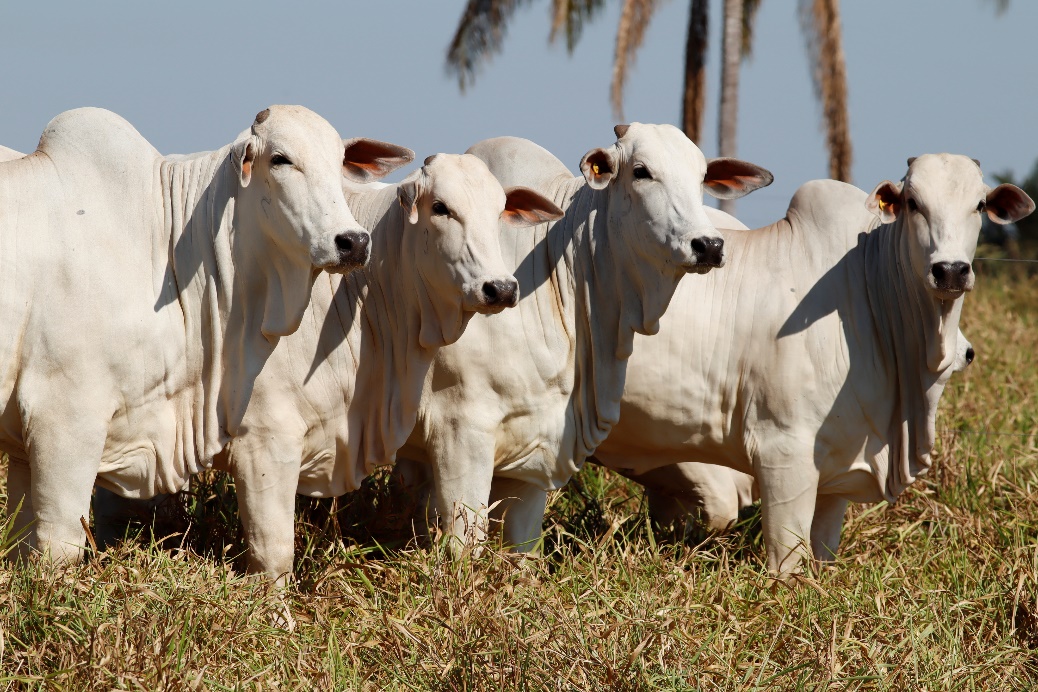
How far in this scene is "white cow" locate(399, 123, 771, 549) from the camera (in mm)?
5094

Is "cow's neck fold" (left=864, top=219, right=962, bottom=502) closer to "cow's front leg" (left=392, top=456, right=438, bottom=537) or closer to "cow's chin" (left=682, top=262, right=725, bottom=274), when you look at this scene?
"cow's chin" (left=682, top=262, right=725, bottom=274)

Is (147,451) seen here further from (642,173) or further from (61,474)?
(642,173)

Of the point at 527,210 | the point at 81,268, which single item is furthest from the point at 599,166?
the point at 81,268

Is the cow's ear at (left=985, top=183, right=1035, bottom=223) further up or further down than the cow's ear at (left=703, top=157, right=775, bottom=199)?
further down

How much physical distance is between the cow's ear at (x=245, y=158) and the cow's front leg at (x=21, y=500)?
4.14 ft

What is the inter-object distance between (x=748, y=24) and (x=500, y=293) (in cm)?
1195

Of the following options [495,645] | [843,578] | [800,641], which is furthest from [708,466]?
[495,645]

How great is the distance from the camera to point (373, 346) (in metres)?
5.05

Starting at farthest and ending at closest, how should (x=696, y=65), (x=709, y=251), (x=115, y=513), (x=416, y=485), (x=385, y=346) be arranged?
(x=696, y=65) < (x=416, y=485) < (x=115, y=513) < (x=385, y=346) < (x=709, y=251)

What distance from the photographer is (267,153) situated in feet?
14.6

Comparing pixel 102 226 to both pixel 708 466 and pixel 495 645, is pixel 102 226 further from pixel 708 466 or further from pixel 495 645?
pixel 708 466

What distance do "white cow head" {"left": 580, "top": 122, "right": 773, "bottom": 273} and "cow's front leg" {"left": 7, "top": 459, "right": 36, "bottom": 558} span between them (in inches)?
90.5

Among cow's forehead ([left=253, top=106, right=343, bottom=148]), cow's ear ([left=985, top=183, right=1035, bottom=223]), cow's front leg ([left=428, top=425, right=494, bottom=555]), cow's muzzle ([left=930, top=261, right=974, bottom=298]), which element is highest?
cow's forehead ([left=253, top=106, right=343, bottom=148])

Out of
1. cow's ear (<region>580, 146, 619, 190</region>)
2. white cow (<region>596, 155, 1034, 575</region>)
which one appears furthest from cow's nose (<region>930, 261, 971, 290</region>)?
cow's ear (<region>580, 146, 619, 190</region>)
